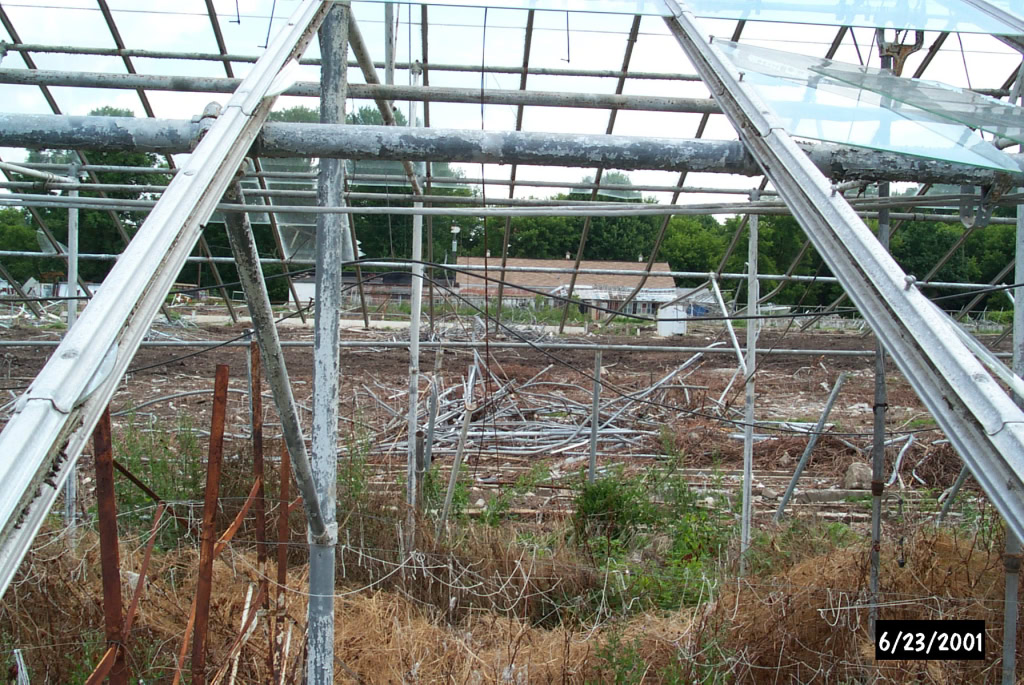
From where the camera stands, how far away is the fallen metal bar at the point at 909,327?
1.10m

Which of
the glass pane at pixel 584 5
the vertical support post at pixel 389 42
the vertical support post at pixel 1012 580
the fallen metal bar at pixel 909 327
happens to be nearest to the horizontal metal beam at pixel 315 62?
the vertical support post at pixel 389 42

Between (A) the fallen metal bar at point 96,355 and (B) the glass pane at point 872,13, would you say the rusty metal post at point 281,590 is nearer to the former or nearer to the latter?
(A) the fallen metal bar at point 96,355

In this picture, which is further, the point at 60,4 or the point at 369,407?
the point at 369,407

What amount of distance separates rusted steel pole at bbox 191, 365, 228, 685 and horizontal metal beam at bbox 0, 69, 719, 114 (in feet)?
5.21

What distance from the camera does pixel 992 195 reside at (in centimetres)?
265

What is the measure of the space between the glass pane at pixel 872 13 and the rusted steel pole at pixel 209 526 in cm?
243

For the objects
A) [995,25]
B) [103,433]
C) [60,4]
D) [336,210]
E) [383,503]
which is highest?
[60,4]

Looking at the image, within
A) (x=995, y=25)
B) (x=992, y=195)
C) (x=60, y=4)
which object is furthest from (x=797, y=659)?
(x=60, y=4)

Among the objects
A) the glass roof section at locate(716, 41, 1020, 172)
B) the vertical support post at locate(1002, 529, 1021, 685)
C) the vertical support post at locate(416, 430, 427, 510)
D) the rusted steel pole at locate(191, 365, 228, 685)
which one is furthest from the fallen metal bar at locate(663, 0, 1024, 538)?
the vertical support post at locate(416, 430, 427, 510)

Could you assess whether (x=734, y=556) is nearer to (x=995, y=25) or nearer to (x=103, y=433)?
(x=995, y=25)

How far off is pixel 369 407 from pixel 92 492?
4466 mm

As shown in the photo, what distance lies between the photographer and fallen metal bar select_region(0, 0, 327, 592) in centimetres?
93

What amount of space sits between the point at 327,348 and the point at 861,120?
202 cm

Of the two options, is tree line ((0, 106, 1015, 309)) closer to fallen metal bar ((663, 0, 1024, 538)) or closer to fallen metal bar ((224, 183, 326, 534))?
fallen metal bar ((224, 183, 326, 534))
